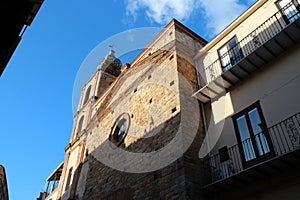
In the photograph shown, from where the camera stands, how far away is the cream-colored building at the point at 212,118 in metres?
6.30

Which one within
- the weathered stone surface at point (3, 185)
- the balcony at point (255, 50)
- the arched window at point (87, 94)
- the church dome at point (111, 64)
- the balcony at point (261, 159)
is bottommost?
the balcony at point (261, 159)

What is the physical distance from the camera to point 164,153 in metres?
7.98

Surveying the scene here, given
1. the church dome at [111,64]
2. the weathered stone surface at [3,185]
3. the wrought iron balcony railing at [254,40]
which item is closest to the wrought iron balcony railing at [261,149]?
the wrought iron balcony railing at [254,40]

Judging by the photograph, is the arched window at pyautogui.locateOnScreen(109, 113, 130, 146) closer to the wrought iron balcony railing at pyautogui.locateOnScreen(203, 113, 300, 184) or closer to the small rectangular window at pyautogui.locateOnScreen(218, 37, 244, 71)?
the wrought iron balcony railing at pyautogui.locateOnScreen(203, 113, 300, 184)

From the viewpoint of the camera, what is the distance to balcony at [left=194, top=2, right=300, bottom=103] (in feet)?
23.2

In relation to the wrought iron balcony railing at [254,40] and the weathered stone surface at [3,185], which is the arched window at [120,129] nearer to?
the wrought iron balcony railing at [254,40]

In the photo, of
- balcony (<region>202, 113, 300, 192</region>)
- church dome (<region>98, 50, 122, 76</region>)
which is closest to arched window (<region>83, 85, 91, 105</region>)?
church dome (<region>98, 50, 122, 76</region>)

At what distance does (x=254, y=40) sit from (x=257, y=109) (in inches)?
96.1

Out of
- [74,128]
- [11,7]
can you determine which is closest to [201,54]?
[11,7]

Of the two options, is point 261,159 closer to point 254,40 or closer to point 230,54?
point 254,40

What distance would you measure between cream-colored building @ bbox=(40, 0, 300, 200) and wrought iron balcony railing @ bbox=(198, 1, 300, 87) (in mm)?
37

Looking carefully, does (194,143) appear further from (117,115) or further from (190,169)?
(117,115)

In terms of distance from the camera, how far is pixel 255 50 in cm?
732

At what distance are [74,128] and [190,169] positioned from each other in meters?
12.3
